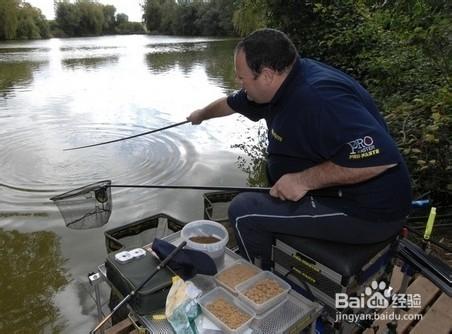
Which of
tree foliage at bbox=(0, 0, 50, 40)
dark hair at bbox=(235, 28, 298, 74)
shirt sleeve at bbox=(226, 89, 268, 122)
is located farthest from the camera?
tree foliage at bbox=(0, 0, 50, 40)

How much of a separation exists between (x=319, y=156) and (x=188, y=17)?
148 ft

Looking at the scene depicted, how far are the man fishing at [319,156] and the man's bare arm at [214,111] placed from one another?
77 centimetres

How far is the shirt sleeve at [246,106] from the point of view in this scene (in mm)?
2383

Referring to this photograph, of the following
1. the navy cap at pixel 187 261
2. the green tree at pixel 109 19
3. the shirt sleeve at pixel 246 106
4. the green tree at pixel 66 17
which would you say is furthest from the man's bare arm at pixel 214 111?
the green tree at pixel 109 19

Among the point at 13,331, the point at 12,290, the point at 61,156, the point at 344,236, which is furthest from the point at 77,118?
the point at 344,236

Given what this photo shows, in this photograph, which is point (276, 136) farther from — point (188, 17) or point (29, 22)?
point (188, 17)

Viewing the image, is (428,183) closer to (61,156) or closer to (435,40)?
(435,40)

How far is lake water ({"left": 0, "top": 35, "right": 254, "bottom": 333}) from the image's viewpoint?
8.32 ft

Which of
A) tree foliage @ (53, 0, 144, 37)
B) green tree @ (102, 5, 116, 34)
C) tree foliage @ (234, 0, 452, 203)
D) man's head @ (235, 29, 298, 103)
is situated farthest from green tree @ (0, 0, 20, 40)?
man's head @ (235, 29, 298, 103)

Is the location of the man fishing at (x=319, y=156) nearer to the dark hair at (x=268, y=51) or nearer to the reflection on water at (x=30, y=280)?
the dark hair at (x=268, y=51)

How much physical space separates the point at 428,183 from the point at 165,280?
2.50 metres

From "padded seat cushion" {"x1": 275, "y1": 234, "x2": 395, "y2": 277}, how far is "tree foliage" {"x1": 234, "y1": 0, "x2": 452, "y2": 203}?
4.75 ft

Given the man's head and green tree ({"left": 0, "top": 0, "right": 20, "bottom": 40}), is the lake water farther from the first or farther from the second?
green tree ({"left": 0, "top": 0, "right": 20, "bottom": 40})

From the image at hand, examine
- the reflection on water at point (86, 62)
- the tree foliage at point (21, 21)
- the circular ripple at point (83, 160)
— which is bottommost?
the circular ripple at point (83, 160)
